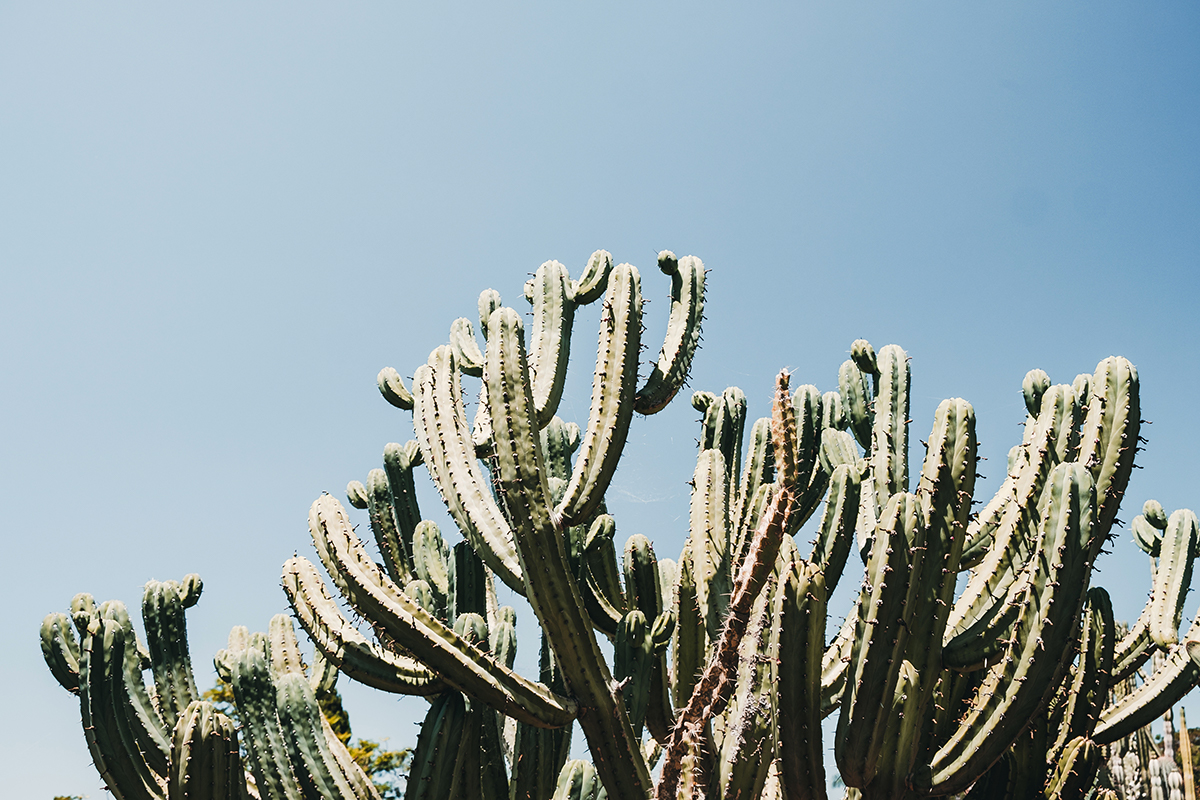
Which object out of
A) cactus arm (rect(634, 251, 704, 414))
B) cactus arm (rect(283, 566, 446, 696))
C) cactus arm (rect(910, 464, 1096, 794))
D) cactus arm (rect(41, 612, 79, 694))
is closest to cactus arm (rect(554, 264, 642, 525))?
cactus arm (rect(634, 251, 704, 414))

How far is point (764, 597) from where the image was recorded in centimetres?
403

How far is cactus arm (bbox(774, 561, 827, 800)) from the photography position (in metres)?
3.46

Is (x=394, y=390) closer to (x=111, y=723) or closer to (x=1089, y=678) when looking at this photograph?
(x=111, y=723)

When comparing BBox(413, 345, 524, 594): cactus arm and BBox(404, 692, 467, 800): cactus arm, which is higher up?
BBox(413, 345, 524, 594): cactus arm

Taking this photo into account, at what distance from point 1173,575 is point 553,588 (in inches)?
144

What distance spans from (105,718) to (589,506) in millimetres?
3084

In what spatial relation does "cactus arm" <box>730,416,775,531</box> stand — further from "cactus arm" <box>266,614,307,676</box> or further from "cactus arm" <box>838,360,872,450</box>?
"cactus arm" <box>266,614,307,676</box>

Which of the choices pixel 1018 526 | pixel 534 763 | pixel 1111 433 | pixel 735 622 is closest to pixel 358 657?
pixel 534 763

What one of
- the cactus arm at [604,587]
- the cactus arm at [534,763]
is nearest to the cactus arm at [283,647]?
the cactus arm at [534,763]

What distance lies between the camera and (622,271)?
504 cm

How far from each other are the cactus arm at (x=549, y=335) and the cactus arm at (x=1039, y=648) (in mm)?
2444

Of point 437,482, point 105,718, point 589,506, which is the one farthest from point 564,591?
point 105,718

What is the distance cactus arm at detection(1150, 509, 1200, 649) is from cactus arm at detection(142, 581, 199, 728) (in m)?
5.67

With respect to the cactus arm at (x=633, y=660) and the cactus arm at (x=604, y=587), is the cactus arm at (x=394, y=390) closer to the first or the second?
the cactus arm at (x=604, y=587)
